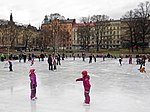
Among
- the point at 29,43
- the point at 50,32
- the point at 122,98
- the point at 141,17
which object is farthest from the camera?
the point at 29,43

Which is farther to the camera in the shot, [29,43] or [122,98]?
[29,43]

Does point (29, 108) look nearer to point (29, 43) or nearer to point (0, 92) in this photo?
point (0, 92)

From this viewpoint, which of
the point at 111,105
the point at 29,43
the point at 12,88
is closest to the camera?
the point at 111,105

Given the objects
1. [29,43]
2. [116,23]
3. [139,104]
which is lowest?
[139,104]

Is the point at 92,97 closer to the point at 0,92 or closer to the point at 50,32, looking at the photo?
the point at 0,92

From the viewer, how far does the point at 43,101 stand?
29.9ft

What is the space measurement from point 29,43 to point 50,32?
74.2 feet

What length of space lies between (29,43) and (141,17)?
45.4m

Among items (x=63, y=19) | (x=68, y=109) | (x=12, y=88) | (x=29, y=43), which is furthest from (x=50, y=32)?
(x=68, y=109)

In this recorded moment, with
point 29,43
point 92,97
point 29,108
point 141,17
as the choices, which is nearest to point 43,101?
point 29,108

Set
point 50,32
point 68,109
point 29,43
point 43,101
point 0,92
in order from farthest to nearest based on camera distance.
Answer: point 29,43
point 50,32
point 0,92
point 43,101
point 68,109

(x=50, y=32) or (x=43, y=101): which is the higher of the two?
(x=50, y=32)

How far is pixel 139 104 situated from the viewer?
8.77 metres

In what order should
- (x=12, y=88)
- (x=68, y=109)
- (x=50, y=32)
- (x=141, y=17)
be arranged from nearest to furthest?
1. (x=68, y=109)
2. (x=12, y=88)
3. (x=141, y=17)
4. (x=50, y=32)
